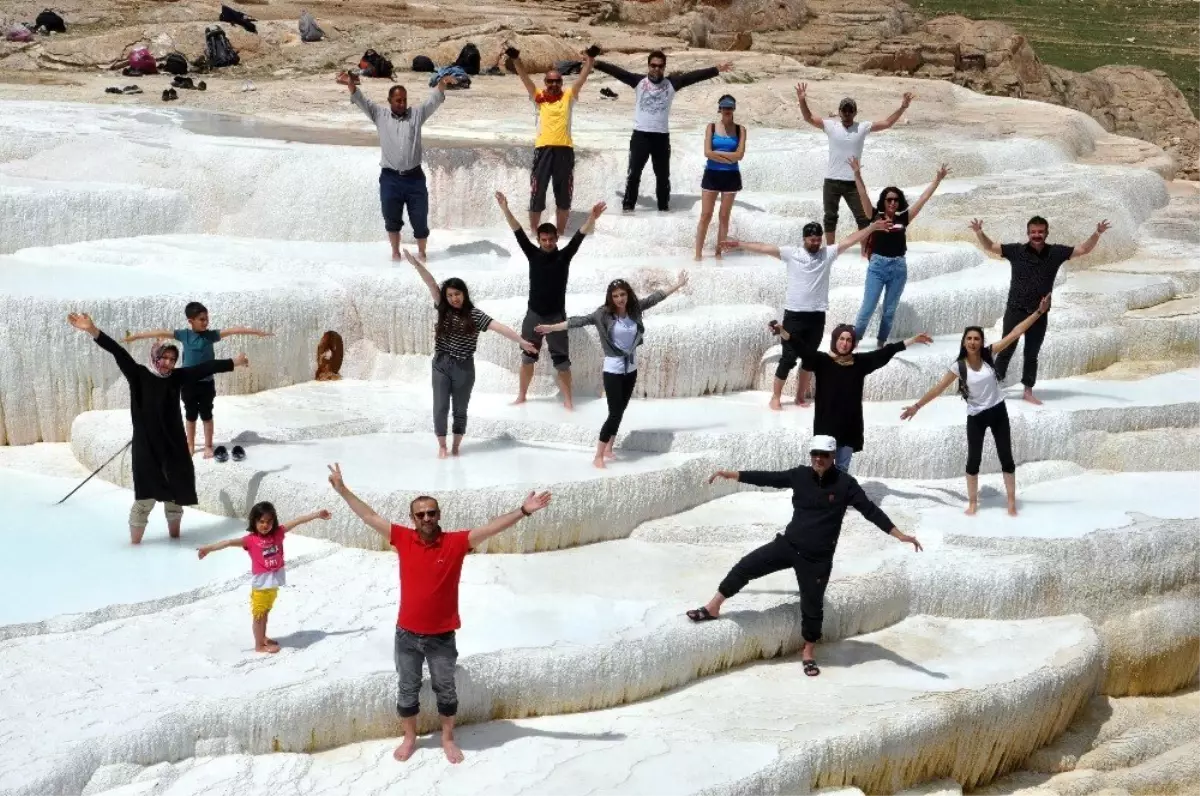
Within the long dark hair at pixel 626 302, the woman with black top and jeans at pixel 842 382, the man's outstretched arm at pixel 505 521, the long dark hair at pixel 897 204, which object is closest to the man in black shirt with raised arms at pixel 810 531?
the woman with black top and jeans at pixel 842 382

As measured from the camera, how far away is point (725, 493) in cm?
1125

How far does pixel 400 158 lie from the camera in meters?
12.8

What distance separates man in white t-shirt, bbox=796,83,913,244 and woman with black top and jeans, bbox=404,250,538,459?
3.50m

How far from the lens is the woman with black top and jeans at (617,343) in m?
10.6

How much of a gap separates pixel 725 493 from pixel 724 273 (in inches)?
94.4

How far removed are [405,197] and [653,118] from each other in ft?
6.86

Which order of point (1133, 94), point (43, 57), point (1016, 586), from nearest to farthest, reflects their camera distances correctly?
point (1016, 586) → point (43, 57) → point (1133, 94)

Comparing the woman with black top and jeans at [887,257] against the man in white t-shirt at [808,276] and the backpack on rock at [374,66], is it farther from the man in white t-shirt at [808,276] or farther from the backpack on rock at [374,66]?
the backpack on rock at [374,66]

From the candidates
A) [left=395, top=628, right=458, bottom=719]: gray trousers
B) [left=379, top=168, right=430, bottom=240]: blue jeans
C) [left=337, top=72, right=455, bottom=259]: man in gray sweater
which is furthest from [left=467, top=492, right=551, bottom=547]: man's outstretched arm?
[left=379, top=168, right=430, bottom=240]: blue jeans

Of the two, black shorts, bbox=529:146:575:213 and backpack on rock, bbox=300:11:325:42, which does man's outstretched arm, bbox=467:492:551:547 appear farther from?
backpack on rock, bbox=300:11:325:42

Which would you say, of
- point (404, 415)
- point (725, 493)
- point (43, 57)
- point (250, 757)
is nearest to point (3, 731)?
point (250, 757)

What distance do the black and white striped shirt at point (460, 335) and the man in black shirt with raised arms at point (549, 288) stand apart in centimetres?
58

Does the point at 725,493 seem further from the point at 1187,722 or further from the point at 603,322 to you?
the point at 1187,722

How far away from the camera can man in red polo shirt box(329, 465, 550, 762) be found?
25.9 ft
